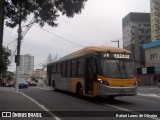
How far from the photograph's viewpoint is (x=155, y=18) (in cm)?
13738

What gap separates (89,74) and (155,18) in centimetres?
12063

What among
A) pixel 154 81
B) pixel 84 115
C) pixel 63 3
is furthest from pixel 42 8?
pixel 154 81

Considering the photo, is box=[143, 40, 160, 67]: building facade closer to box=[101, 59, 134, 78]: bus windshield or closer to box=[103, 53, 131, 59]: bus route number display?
box=[103, 53, 131, 59]: bus route number display

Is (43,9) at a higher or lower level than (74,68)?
higher

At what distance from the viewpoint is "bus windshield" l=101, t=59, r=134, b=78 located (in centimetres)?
1983

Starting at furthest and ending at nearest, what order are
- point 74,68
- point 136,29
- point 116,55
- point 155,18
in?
point 136,29 → point 155,18 → point 74,68 → point 116,55

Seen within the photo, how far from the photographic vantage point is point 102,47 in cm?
2120

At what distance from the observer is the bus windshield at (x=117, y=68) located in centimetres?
1983

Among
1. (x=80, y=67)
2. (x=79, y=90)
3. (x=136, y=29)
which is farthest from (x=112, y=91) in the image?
(x=136, y=29)

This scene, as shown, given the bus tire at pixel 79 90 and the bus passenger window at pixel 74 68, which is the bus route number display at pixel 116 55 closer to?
the bus tire at pixel 79 90

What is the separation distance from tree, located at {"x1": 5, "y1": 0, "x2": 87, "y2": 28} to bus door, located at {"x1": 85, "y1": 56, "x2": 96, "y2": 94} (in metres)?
2.92

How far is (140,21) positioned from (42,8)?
132 metres

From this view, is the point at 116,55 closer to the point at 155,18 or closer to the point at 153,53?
the point at 153,53

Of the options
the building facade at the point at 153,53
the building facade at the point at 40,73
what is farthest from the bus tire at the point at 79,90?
the building facade at the point at 40,73
